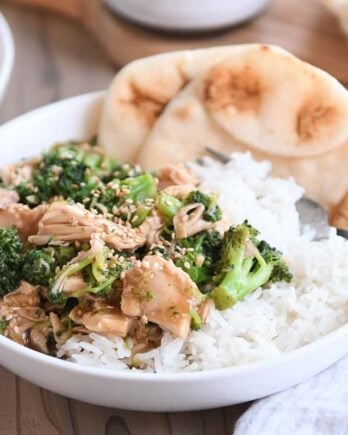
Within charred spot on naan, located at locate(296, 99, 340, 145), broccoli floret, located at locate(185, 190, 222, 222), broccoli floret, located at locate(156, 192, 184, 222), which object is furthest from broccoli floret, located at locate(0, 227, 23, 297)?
charred spot on naan, located at locate(296, 99, 340, 145)

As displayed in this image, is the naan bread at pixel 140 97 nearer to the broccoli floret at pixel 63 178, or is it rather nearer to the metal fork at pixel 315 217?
the broccoli floret at pixel 63 178

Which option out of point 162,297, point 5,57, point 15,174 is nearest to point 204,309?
point 162,297

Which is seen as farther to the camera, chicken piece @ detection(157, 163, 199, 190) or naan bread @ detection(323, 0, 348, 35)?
naan bread @ detection(323, 0, 348, 35)

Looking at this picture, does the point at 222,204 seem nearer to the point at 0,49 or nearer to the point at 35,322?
the point at 35,322

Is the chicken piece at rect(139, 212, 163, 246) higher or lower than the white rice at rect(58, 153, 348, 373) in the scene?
higher

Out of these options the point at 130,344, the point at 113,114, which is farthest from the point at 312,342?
the point at 113,114

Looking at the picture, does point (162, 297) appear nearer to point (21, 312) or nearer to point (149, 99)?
point (21, 312)

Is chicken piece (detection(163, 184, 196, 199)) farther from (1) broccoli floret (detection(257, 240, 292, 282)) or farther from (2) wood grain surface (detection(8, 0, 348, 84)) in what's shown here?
(2) wood grain surface (detection(8, 0, 348, 84))
